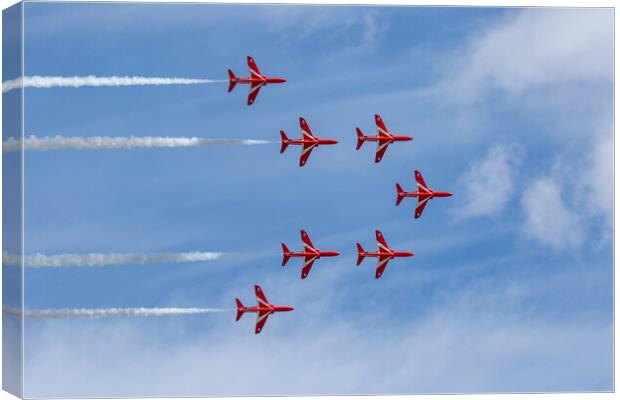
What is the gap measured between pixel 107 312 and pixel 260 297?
3.95 meters

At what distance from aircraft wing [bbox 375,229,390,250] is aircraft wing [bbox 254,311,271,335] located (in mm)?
3421

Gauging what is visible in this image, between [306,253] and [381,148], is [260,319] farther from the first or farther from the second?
[381,148]

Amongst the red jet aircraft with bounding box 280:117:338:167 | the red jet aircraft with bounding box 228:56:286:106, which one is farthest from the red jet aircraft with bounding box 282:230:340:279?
the red jet aircraft with bounding box 228:56:286:106

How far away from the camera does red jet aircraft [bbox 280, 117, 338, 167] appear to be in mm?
53406

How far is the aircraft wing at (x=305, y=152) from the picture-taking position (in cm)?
5350

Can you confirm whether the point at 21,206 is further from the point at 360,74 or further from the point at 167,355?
the point at 360,74

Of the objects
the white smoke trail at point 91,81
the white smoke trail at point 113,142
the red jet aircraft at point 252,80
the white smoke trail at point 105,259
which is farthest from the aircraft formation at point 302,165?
the white smoke trail at point 105,259

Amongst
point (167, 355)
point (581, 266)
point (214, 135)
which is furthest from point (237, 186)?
point (581, 266)

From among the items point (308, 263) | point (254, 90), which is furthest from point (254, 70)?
point (308, 263)

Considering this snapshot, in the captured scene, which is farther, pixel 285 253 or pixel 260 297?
pixel 285 253

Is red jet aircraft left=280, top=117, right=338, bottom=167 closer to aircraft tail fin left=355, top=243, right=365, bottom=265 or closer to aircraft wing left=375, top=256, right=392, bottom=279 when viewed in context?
aircraft tail fin left=355, top=243, right=365, bottom=265

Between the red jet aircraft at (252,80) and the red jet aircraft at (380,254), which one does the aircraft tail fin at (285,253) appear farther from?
the red jet aircraft at (252,80)

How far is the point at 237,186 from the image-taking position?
53156 millimetres

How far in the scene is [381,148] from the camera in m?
53.8
